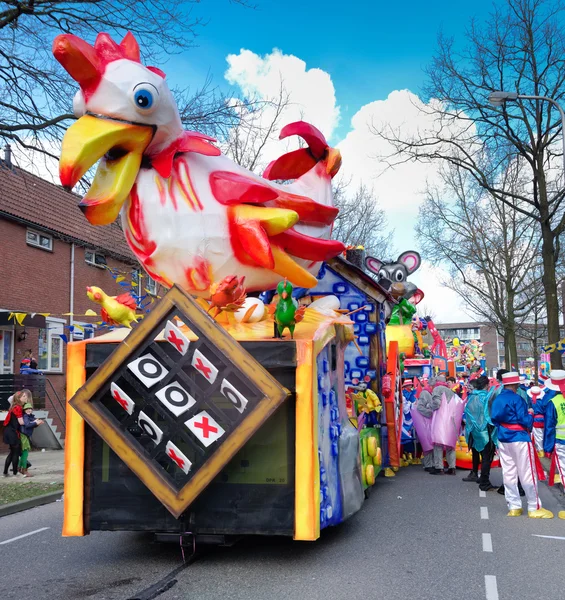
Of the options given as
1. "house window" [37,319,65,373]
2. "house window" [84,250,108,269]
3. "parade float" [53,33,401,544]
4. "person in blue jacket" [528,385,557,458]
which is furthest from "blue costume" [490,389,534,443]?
"house window" [84,250,108,269]

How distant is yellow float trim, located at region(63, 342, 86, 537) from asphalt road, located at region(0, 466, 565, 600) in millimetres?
491

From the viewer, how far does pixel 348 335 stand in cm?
696

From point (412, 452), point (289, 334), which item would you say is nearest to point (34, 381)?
point (412, 452)

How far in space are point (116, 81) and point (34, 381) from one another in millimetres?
13453

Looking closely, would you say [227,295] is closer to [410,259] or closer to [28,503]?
[28,503]

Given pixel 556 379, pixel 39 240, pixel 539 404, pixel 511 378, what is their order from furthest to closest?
1. pixel 39 240
2. pixel 556 379
3. pixel 539 404
4. pixel 511 378

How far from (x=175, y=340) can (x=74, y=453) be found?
1.35 m

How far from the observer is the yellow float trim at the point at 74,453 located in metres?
5.51

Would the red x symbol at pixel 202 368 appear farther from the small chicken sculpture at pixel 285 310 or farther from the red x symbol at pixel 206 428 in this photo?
the small chicken sculpture at pixel 285 310

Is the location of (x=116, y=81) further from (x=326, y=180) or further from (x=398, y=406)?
(x=398, y=406)

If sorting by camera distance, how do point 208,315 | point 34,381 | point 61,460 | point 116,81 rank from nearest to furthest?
1. point 208,315
2. point 116,81
3. point 61,460
4. point 34,381

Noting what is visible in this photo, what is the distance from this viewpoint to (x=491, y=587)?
5336 millimetres

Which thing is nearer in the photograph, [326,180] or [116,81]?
[116,81]

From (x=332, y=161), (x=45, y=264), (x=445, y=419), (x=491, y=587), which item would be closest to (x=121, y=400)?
(x=491, y=587)
